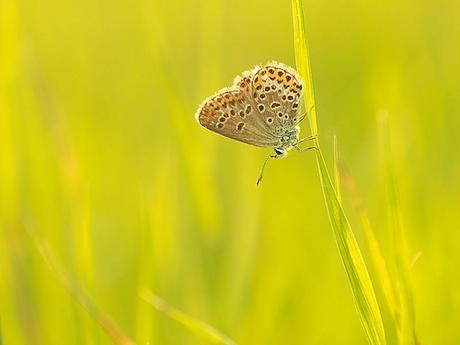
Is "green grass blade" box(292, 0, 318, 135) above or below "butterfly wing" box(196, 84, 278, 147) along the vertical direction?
above

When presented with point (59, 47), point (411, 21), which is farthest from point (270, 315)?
point (59, 47)

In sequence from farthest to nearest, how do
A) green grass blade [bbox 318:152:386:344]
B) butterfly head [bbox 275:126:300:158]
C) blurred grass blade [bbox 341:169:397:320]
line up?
butterfly head [bbox 275:126:300:158], blurred grass blade [bbox 341:169:397:320], green grass blade [bbox 318:152:386:344]

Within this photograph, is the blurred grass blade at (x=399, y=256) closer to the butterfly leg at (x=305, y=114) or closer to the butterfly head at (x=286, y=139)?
the butterfly leg at (x=305, y=114)

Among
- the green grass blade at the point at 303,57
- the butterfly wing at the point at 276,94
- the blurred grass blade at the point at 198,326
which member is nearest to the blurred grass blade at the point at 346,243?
the green grass blade at the point at 303,57

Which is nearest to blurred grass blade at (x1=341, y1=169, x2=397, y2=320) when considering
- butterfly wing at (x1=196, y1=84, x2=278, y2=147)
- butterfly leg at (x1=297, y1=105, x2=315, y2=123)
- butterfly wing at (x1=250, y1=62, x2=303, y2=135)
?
butterfly leg at (x1=297, y1=105, x2=315, y2=123)

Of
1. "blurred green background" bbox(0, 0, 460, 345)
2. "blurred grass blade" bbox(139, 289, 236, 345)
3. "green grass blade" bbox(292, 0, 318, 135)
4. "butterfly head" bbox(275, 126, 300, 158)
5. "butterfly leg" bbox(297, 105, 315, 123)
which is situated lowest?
"blurred green background" bbox(0, 0, 460, 345)

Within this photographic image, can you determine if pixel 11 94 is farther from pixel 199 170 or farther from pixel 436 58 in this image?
pixel 436 58

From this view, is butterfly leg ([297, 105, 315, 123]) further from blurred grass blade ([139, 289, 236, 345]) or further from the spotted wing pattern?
blurred grass blade ([139, 289, 236, 345])
